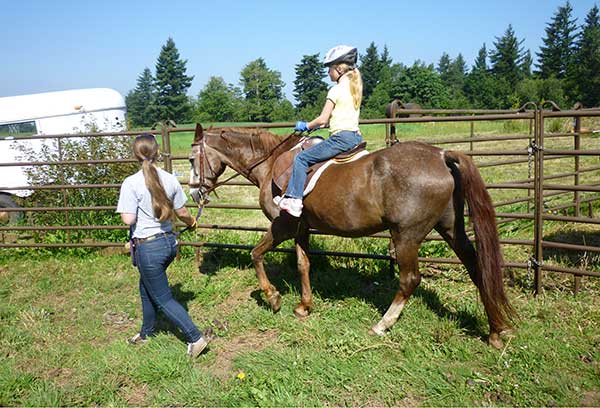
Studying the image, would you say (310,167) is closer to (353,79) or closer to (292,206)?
(292,206)

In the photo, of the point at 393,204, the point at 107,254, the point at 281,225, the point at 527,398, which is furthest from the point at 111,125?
the point at 527,398

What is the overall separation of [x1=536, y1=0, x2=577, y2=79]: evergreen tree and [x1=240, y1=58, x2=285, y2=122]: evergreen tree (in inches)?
1766

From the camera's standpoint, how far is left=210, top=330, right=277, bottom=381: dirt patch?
3.94 m

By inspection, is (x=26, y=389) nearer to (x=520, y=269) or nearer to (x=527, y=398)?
(x=527, y=398)

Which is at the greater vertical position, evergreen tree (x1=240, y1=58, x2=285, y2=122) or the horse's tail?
evergreen tree (x1=240, y1=58, x2=285, y2=122)

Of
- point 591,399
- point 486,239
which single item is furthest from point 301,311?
point 591,399

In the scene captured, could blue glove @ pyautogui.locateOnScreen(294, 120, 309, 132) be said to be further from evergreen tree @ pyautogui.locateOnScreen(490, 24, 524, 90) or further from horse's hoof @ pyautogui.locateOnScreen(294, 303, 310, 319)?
evergreen tree @ pyautogui.locateOnScreen(490, 24, 524, 90)

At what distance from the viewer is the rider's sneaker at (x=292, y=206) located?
177 inches

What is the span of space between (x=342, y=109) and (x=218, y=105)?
260 ft

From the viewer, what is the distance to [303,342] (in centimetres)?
427

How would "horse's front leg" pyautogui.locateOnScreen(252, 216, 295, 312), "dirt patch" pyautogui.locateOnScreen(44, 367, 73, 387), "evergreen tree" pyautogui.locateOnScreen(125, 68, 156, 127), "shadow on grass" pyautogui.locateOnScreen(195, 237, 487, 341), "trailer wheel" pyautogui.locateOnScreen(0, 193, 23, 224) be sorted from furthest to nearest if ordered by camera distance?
"evergreen tree" pyautogui.locateOnScreen(125, 68, 156, 127)
"trailer wheel" pyautogui.locateOnScreen(0, 193, 23, 224)
"horse's front leg" pyautogui.locateOnScreen(252, 216, 295, 312)
"shadow on grass" pyautogui.locateOnScreen(195, 237, 487, 341)
"dirt patch" pyautogui.locateOnScreen(44, 367, 73, 387)

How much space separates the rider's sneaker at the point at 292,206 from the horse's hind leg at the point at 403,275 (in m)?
0.93

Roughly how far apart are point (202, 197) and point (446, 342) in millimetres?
3125

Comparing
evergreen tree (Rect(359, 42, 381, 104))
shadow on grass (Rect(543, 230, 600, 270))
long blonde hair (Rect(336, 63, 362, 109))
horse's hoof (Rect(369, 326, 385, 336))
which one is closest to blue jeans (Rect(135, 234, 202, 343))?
horse's hoof (Rect(369, 326, 385, 336))
